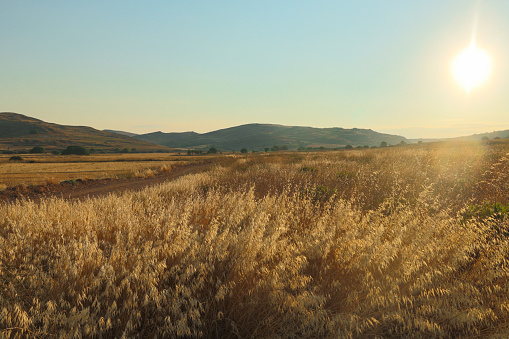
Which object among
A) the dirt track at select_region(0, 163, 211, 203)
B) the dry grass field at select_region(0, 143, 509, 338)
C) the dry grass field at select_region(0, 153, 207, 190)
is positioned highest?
the dry grass field at select_region(0, 143, 509, 338)

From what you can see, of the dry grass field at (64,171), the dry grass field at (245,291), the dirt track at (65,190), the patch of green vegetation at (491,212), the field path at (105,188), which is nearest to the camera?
the dry grass field at (245,291)

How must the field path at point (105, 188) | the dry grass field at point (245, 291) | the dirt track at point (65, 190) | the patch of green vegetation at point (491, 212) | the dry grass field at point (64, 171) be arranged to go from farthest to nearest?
the dry grass field at point (64, 171) < the field path at point (105, 188) < the dirt track at point (65, 190) < the patch of green vegetation at point (491, 212) < the dry grass field at point (245, 291)

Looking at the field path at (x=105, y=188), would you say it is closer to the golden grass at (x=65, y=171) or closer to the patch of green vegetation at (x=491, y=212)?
the golden grass at (x=65, y=171)

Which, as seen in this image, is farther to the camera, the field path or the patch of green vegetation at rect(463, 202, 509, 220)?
the field path

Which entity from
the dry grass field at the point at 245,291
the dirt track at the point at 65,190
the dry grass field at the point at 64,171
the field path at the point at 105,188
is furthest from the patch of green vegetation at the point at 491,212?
the dry grass field at the point at 64,171

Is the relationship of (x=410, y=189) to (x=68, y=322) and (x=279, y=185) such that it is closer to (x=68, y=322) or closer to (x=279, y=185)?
(x=279, y=185)

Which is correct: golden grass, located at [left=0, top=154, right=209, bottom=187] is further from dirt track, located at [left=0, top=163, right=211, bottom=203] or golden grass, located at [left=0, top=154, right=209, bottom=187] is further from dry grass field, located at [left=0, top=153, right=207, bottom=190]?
dirt track, located at [left=0, top=163, right=211, bottom=203]

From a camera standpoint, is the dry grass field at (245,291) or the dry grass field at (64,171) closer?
the dry grass field at (245,291)

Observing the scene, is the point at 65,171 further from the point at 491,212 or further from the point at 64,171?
the point at 491,212

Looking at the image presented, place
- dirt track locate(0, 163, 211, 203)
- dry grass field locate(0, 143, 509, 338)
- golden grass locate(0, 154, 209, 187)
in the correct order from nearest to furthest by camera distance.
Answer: dry grass field locate(0, 143, 509, 338)
dirt track locate(0, 163, 211, 203)
golden grass locate(0, 154, 209, 187)

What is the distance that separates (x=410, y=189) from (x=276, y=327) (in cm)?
824

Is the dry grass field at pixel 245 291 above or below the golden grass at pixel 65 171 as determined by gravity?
above

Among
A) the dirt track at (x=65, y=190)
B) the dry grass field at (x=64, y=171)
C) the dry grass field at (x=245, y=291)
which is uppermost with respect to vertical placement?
the dry grass field at (x=245, y=291)

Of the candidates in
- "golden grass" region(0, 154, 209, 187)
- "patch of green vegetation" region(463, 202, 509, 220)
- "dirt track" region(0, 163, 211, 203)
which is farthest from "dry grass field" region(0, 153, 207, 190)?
"patch of green vegetation" region(463, 202, 509, 220)
